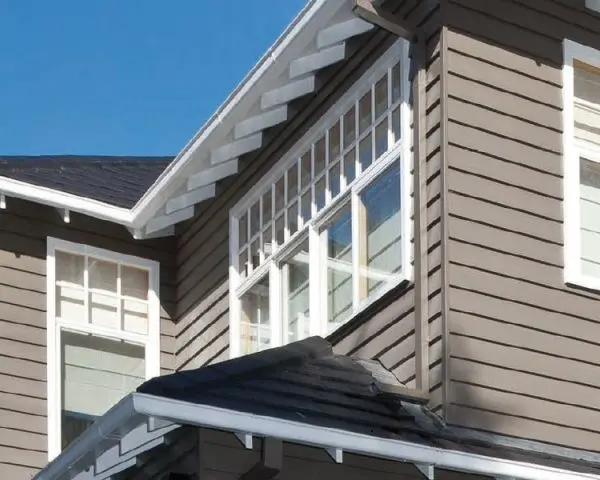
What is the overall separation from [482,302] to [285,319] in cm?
238

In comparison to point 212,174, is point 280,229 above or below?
below

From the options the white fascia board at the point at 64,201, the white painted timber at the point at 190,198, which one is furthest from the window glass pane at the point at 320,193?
the white fascia board at the point at 64,201

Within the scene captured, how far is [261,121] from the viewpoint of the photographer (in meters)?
10.7

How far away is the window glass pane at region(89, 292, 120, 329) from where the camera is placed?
11883 millimetres

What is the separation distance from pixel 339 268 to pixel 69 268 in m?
3.10

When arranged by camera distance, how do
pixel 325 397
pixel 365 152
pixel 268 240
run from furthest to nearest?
1. pixel 268 240
2. pixel 365 152
3. pixel 325 397

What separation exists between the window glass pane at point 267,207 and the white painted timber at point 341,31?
1.61 meters

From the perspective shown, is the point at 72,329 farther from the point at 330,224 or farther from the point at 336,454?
the point at 336,454

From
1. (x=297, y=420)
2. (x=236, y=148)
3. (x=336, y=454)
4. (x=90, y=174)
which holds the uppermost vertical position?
(x=90, y=174)

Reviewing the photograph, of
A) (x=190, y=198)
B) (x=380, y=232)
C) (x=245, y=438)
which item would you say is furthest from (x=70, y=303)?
(x=245, y=438)

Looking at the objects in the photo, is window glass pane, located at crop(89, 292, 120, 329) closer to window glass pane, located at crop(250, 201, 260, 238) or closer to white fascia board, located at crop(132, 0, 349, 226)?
white fascia board, located at crop(132, 0, 349, 226)

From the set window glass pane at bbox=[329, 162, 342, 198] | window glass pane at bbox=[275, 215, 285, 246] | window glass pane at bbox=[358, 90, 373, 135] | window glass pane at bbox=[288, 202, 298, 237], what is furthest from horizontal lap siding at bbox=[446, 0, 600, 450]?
window glass pane at bbox=[275, 215, 285, 246]

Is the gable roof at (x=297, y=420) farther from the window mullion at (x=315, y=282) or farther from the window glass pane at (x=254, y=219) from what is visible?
the window glass pane at (x=254, y=219)

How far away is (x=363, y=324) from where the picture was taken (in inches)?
357
